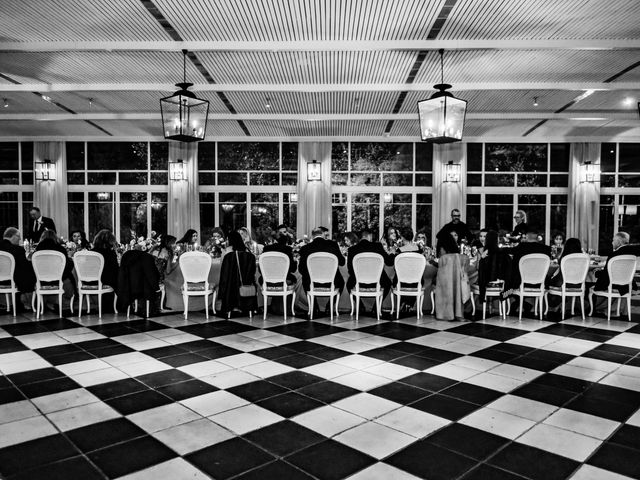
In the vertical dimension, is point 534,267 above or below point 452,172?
below

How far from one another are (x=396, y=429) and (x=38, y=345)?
4063 millimetres

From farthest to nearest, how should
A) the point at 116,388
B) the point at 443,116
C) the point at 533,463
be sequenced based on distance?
the point at 443,116 < the point at 116,388 < the point at 533,463

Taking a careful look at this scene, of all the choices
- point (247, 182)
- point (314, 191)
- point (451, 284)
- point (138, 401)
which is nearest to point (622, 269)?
point (451, 284)

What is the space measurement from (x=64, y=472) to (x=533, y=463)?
8.27 ft

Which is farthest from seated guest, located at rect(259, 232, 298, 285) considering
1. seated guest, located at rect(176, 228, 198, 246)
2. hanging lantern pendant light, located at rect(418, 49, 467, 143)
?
hanging lantern pendant light, located at rect(418, 49, 467, 143)

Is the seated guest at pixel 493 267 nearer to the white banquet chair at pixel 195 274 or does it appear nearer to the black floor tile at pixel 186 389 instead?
the white banquet chair at pixel 195 274

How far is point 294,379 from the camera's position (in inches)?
161

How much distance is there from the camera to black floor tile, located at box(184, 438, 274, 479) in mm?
2588

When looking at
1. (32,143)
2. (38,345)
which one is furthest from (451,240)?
(32,143)

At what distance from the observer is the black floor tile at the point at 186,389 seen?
3.71m

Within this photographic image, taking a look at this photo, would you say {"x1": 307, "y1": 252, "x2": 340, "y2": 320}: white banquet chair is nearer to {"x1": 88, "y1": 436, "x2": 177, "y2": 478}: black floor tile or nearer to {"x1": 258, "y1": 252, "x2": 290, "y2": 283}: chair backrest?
{"x1": 258, "y1": 252, "x2": 290, "y2": 283}: chair backrest

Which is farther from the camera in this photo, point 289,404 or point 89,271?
point 89,271

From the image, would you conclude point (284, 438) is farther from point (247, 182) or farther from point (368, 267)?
point (247, 182)

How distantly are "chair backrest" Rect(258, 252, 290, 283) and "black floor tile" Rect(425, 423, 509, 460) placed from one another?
12.1 feet
